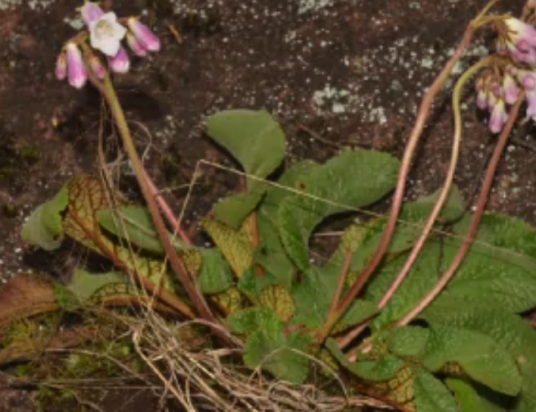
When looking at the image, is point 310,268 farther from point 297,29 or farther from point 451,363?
point 297,29

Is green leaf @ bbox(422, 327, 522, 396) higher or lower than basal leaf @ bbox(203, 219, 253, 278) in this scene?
lower

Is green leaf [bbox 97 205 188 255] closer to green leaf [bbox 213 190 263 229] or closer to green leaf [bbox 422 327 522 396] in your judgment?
green leaf [bbox 213 190 263 229]

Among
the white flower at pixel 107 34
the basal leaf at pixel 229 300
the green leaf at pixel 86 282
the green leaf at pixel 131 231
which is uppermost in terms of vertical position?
the white flower at pixel 107 34

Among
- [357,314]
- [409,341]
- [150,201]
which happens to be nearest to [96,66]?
[150,201]

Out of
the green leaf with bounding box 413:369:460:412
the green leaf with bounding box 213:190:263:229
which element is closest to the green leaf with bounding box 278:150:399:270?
the green leaf with bounding box 213:190:263:229

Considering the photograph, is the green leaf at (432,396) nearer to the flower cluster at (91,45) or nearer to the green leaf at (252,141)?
the green leaf at (252,141)

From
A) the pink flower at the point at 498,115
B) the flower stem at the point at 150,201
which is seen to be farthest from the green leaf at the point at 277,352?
the pink flower at the point at 498,115
